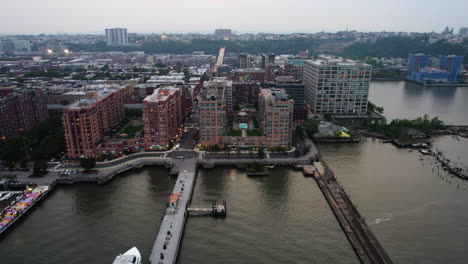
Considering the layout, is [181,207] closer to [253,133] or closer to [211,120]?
[211,120]

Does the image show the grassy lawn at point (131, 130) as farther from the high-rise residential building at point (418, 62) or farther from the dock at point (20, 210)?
the high-rise residential building at point (418, 62)

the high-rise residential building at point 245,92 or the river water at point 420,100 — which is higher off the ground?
the high-rise residential building at point 245,92

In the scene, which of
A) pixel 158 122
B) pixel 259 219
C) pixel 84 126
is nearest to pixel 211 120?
pixel 158 122

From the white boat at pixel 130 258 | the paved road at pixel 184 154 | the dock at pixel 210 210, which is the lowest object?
the dock at pixel 210 210

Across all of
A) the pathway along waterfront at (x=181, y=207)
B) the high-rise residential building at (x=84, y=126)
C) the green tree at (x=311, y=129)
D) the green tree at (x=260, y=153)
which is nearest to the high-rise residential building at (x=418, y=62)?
the green tree at (x=311, y=129)

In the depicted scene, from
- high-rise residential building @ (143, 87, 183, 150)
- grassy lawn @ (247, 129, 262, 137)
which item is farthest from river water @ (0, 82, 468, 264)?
grassy lawn @ (247, 129, 262, 137)

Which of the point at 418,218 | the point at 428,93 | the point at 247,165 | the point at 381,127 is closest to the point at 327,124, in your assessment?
the point at 381,127
